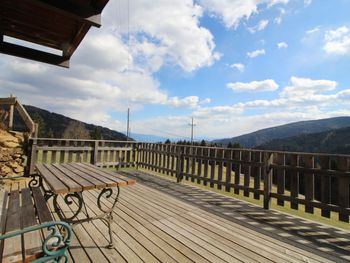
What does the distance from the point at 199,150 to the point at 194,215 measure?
104 inches

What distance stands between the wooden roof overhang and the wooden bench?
199cm

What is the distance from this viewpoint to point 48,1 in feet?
8.09

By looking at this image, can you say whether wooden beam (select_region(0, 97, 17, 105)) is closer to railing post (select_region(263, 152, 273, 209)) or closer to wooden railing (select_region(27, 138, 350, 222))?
wooden railing (select_region(27, 138, 350, 222))

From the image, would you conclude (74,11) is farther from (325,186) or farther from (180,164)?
(180,164)

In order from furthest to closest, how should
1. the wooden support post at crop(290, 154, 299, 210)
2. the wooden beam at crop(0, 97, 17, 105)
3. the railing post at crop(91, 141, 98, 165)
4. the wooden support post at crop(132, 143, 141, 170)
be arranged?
the wooden support post at crop(132, 143, 141, 170) → the railing post at crop(91, 141, 98, 165) → the wooden beam at crop(0, 97, 17, 105) → the wooden support post at crop(290, 154, 299, 210)

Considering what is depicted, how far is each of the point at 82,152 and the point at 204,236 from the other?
219 inches

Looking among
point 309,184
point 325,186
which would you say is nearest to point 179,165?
point 309,184

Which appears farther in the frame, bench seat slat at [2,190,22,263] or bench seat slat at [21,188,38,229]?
bench seat slat at [21,188,38,229]

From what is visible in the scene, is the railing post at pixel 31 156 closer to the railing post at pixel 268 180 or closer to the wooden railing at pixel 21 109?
the wooden railing at pixel 21 109

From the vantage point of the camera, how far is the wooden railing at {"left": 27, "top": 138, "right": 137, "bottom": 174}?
6.61 metres

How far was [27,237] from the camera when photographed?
174 cm

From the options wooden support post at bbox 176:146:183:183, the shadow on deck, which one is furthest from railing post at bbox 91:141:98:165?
the shadow on deck

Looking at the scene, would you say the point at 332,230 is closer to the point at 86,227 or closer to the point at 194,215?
the point at 194,215

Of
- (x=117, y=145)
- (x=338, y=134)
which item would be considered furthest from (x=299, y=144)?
(x=117, y=145)
